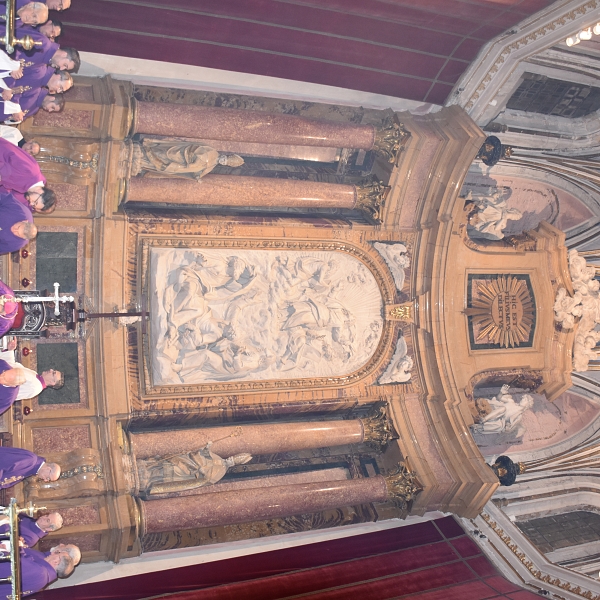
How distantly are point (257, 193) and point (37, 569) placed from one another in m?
5.66

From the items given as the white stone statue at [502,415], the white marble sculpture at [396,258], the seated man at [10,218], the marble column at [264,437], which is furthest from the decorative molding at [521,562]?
the seated man at [10,218]

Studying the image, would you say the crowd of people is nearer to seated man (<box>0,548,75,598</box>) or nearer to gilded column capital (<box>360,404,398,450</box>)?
seated man (<box>0,548,75,598</box>)

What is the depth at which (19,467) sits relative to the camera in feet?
26.7

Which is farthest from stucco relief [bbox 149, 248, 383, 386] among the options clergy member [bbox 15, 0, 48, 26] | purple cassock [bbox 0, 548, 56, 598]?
clergy member [bbox 15, 0, 48, 26]

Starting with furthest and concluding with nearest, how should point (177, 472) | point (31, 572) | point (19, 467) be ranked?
point (177, 472)
point (19, 467)
point (31, 572)

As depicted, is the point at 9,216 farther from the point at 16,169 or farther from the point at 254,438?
the point at 254,438

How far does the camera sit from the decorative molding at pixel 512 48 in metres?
10.0

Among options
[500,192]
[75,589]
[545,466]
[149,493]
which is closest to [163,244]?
[149,493]

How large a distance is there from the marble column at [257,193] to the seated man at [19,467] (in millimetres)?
3635

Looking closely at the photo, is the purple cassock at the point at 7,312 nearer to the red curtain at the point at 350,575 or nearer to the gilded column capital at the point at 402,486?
the red curtain at the point at 350,575

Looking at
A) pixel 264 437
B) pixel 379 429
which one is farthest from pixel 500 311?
pixel 264 437

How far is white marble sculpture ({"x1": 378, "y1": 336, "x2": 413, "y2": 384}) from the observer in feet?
35.3

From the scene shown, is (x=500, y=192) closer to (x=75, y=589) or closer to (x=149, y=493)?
(x=149, y=493)

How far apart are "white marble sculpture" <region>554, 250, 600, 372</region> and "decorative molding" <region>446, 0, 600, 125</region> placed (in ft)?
9.77
